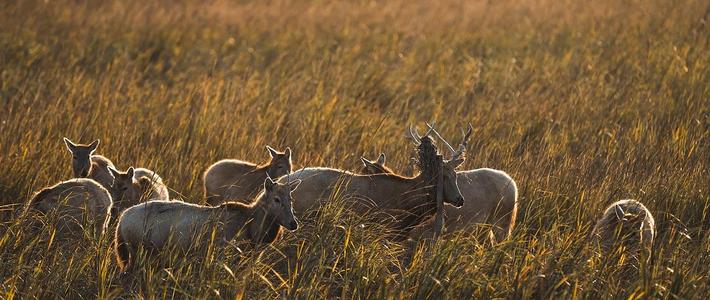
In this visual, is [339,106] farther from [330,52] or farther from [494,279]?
[494,279]

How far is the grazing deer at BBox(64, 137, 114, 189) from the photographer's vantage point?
891cm

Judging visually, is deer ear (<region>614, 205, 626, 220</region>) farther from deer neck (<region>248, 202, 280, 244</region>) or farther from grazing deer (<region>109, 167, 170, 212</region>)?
grazing deer (<region>109, 167, 170, 212</region>)

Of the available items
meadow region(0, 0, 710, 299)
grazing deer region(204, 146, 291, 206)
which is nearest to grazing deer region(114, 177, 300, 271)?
meadow region(0, 0, 710, 299)

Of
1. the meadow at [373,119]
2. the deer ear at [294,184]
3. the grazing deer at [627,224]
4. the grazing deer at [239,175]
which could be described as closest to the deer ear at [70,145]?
the meadow at [373,119]

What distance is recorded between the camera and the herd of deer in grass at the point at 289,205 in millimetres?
6902

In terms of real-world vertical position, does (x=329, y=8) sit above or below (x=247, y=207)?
below

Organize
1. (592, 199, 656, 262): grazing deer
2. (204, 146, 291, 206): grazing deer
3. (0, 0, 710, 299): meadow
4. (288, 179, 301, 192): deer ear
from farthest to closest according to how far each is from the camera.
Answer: (204, 146, 291, 206): grazing deer
(288, 179, 301, 192): deer ear
(592, 199, 656, 262): grazing deer
(0, 0, 710, 299): meadow

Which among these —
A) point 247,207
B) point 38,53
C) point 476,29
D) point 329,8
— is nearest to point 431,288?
point 247,207

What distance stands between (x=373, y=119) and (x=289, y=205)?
4050 millimetres

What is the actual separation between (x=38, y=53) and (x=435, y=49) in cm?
552

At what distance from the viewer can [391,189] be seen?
304 inches

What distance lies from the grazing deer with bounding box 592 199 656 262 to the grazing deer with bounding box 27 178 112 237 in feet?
10.9

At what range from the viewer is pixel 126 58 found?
1473 cm

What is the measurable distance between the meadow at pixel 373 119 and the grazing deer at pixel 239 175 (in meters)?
0.17
